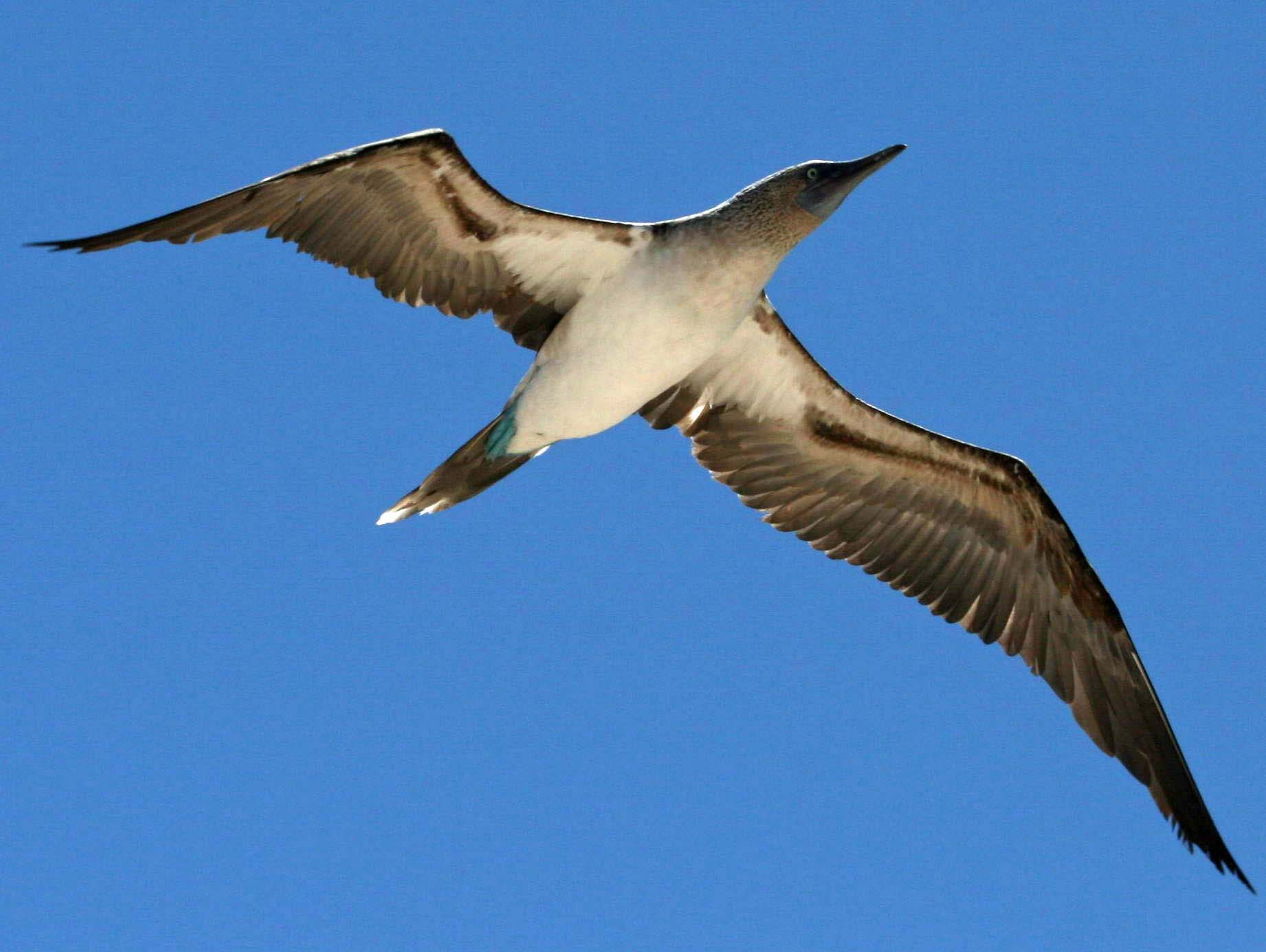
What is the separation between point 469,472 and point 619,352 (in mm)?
1711

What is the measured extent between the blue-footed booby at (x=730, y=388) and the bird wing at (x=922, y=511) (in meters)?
0.02

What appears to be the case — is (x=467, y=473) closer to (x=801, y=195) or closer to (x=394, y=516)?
(x=394, y=516)

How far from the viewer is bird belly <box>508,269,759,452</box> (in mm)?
11250

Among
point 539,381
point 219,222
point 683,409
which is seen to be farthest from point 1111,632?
point 219,222

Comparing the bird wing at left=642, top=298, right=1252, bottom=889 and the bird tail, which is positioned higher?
the bird tail

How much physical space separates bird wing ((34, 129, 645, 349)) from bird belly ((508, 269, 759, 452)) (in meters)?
0.34

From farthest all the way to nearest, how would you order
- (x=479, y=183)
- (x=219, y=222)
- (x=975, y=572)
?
(x=975, y=572) → (x=479, y=183) → (x=219, y=222)

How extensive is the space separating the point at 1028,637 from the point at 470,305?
543 cm

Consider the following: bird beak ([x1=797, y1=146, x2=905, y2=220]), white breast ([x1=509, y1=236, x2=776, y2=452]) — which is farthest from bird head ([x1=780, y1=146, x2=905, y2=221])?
white breast ([x1=509, y1=236, x2=776, y2=452])

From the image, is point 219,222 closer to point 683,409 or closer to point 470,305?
point 470,305

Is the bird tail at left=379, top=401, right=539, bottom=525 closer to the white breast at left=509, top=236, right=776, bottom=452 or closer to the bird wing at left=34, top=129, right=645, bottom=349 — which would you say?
the white breast at left=509, top=236, right=776, bottom=452

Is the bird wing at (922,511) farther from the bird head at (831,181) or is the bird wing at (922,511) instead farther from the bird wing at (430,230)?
the bird wing at (430,230)

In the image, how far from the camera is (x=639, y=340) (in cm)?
1134

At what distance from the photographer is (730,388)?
42.3 feet
